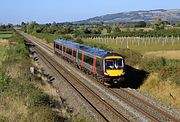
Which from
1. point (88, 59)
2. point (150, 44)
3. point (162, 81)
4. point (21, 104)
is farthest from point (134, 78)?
point (150, 44)

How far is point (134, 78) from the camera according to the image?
31172mm

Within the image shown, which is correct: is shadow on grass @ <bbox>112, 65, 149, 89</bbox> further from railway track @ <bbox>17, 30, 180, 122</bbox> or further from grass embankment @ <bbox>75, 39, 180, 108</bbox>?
railway track @ <bbox>17, 30, 180, 122</bbox>

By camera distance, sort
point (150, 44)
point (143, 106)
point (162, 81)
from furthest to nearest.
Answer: point (150, 44), point (162, 81), point (143, 106)

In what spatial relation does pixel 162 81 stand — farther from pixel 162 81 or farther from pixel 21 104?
pixel 21 104

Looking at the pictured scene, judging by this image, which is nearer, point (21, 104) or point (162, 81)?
point (21, 104)

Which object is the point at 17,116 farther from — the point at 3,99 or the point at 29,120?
the point at 3,99

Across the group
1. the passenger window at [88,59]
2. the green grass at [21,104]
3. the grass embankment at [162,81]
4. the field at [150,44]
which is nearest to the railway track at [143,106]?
the grass embankment at [162,81]

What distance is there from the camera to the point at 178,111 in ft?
67.9

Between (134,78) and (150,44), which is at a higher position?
(134,78)

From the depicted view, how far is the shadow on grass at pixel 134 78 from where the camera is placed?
29.2m

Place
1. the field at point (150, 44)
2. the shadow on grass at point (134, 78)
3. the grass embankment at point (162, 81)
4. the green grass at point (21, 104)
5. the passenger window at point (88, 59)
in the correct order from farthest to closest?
the field at point (150, 44) → the passenger window at point (88, 59) → the shadow on grass at point (134, 78) → the grass embankment at point (162, 81) → the green grass at point (21, 104)

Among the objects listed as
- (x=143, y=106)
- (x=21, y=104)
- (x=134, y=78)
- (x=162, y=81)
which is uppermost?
(x=21, y=104)

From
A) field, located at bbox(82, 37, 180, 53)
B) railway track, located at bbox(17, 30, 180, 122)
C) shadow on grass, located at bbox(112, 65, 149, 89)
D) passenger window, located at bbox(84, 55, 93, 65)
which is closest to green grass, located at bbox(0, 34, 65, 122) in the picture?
railway track, located at bbox(17, 30, 180, 122)

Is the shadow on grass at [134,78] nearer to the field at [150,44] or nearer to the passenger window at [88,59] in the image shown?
the passenger window at [88,59]
